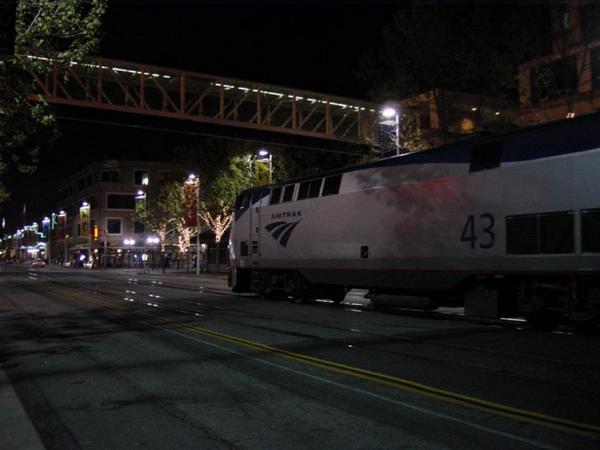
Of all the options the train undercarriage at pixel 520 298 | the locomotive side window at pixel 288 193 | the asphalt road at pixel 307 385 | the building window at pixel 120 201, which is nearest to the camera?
the asphalt road at pixel 307 385

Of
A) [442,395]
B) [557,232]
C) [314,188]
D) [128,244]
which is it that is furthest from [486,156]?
[128,244]

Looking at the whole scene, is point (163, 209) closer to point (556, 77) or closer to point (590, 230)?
point (556, 77)

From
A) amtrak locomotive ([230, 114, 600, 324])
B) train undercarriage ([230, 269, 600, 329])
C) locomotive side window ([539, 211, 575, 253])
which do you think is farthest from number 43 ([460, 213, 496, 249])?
locomotive side window ([539, 211, 575, 253])

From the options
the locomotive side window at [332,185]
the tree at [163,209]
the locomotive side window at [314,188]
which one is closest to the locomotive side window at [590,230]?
the locomotive side window at [332,185]

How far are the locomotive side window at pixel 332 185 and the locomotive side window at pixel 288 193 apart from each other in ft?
7.08

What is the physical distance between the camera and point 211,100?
142ft

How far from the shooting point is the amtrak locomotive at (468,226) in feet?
43.6

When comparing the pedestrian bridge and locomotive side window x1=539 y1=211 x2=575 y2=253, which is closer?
locomotive side window x1=539 y1=211 x2=575 y2=253

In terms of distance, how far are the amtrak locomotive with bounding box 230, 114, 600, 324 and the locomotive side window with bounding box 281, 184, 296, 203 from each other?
0.18 metres

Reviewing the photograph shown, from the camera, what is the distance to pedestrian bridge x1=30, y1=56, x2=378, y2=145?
37406 mm

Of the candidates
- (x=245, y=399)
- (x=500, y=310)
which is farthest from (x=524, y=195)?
(x=245, y=399)

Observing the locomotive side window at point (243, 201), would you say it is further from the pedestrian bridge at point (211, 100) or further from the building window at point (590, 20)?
the building window at point (590, 20)

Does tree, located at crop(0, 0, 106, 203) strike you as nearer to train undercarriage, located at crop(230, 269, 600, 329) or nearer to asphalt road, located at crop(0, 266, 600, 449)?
asphalt road, located at crop(0, 266, 600, 449)

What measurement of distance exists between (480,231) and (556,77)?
17.4 meters
